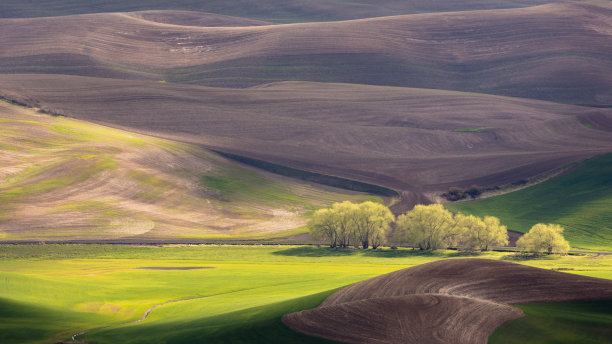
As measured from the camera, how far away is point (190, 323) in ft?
119

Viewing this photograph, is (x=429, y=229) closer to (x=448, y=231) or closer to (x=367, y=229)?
(x=448, y=231)

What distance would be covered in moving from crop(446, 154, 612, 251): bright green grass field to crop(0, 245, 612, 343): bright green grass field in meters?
22.3

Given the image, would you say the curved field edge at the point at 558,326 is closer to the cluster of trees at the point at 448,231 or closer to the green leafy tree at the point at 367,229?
the cluster of trees at the point at 448,231

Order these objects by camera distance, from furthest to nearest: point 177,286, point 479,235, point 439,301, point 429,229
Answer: point 429,229 < point 479,235 < point 177,286 < point 439,301

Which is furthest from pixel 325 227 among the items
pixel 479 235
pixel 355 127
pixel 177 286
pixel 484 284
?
pixel 355 127

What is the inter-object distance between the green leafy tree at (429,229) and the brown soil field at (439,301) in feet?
204

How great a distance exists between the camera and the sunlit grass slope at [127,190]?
104875mm

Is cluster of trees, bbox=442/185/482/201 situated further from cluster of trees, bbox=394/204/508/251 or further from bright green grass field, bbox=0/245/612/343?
bright green grass field, bbox=0/245/612/343

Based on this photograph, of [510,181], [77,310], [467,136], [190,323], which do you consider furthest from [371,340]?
[467,136]

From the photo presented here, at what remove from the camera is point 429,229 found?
95.8 meters

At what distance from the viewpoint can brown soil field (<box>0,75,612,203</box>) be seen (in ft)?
477

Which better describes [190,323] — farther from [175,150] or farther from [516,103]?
[516,103]

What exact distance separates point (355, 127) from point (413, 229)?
77266 millimetres

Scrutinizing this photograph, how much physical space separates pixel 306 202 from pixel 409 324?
100436 millimetres
